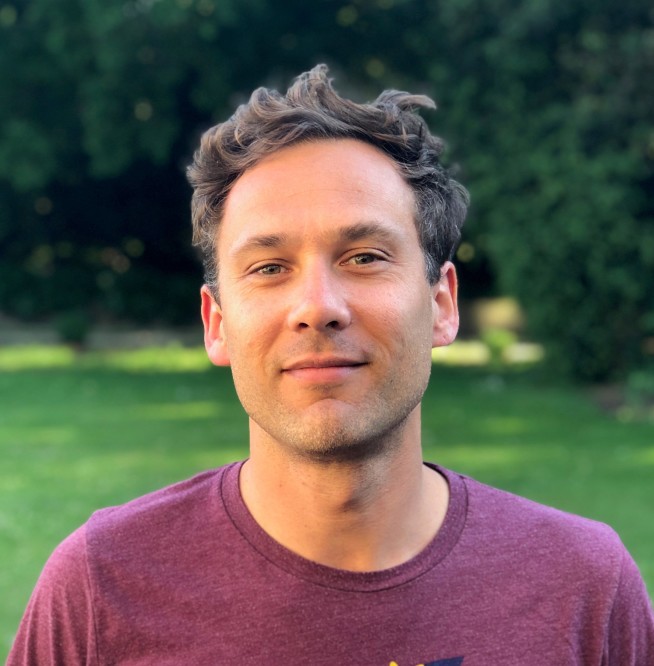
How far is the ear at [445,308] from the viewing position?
6.47ft

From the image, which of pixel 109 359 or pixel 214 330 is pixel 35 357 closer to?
pixel 109 359

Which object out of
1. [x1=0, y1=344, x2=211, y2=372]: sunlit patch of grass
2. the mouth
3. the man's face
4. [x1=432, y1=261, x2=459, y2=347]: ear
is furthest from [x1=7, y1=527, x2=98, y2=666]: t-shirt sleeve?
[x1=0, y1=344, x2=211, y2=372]: sunlit patch of grass

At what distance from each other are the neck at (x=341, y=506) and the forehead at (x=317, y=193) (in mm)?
398

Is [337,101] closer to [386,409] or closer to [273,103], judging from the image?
[273,103]

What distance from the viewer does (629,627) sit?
1.87 metres

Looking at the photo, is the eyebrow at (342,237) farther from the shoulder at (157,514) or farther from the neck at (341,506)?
the shoulder at (157,514)

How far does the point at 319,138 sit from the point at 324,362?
0.43 metres

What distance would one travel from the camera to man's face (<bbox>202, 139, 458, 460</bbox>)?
1711mm

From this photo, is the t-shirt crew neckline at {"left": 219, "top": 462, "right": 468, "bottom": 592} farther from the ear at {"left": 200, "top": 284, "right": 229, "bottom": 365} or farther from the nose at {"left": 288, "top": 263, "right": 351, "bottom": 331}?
the nose at {"left": 288, "top": 263, "right": 351, "bottom": 331}

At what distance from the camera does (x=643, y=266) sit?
13211 mm

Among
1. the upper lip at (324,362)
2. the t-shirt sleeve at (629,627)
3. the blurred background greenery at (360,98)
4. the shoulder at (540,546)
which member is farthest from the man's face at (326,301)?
the blurred background greenery at (360,98)

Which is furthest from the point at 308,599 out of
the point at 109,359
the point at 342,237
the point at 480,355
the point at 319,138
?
the point at 109,359

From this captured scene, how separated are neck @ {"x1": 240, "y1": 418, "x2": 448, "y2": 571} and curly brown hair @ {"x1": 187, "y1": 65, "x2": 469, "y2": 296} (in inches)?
14.3

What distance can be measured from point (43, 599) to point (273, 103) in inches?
39.1
